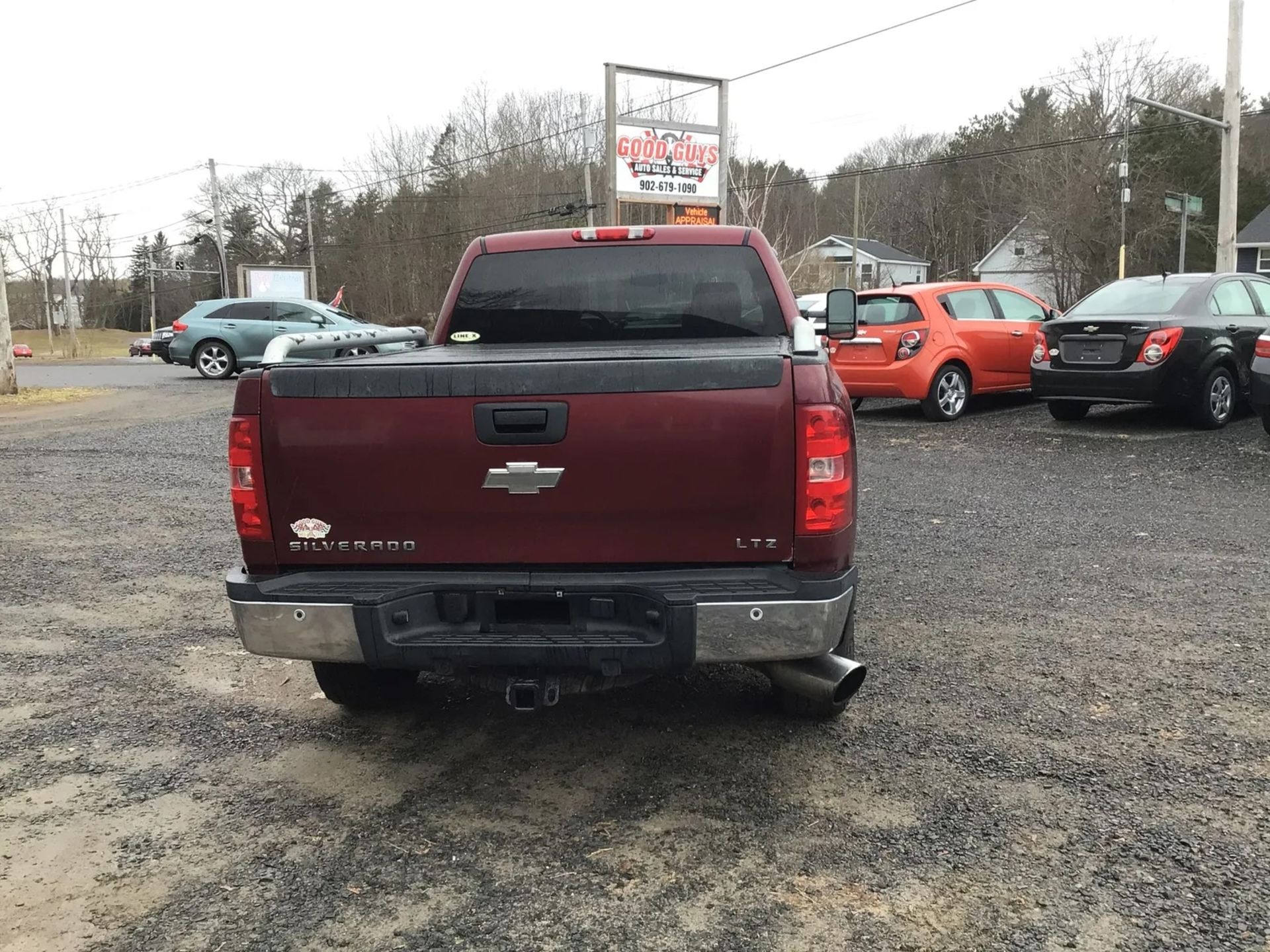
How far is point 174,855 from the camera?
299 centimetres

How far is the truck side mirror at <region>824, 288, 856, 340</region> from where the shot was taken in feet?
16.9

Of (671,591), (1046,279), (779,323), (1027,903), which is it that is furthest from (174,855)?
(1046,279)

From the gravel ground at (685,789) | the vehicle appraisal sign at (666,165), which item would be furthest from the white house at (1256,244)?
the gravel ground at (685,789)

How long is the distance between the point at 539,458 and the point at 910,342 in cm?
952

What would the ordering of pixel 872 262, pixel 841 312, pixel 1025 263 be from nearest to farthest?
1. pixel 841 312
2. pixel 1025 263
3. pixel 872 262

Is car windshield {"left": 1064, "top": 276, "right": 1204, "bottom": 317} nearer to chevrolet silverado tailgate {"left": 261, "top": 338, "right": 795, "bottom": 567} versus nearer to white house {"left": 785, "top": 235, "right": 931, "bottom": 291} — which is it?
chevrolet silverado tailgate {"left": 261, "top": 338, "right": 795, "bottom": 567}

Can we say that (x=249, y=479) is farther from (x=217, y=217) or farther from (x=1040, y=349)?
(x=217, y=217)

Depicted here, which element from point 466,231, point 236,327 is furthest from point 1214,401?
point 466,231

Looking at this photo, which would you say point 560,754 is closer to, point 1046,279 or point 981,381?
point 981,381

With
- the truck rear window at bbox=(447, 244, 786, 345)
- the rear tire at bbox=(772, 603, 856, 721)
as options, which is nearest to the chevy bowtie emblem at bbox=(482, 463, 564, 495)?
the rear tire at bbox=(772, 603, 856, 721)

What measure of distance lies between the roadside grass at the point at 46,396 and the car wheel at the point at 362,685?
1438 centimetres

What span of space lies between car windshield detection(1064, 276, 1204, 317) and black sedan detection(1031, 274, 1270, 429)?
0.03 feet

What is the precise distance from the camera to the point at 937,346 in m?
11.8

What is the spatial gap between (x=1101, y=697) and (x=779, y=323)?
2.01 meters
